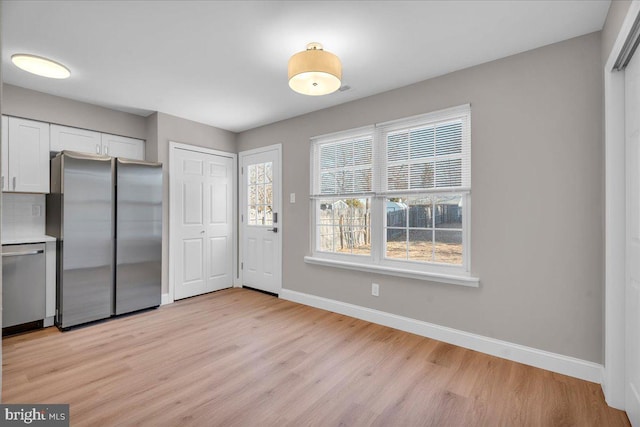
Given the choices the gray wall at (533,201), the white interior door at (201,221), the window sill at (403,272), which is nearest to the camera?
the gray wall at (533,201)

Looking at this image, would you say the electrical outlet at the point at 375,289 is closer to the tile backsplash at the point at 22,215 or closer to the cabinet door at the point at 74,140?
the cabinet door at the point at 74,140

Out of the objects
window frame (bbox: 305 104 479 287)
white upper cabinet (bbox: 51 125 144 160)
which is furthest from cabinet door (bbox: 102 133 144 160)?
window frame (bbox: 305 104 479 287)

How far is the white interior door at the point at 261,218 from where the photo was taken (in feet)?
14.4

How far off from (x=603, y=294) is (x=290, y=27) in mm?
2899

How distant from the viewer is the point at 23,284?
3062mm

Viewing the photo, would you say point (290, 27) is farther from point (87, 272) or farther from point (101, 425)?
point (87, 272)

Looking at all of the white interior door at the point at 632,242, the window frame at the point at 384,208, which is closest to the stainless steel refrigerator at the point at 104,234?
the window frame at the point at 384,208

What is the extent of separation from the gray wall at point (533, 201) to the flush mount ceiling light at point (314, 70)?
121 cm

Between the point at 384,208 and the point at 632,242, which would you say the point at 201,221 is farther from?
the point at 632,242

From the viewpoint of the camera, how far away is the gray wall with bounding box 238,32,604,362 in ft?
7.32

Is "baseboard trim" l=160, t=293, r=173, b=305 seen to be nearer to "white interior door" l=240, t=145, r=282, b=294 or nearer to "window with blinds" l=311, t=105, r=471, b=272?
"white interior door" l=240, t=145, r=282, b=294

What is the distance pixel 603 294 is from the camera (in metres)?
2.13

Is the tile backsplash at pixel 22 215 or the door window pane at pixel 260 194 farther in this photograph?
the door window pane at pixel 260 194

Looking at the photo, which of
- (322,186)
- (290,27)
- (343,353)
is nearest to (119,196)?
(322,186)
